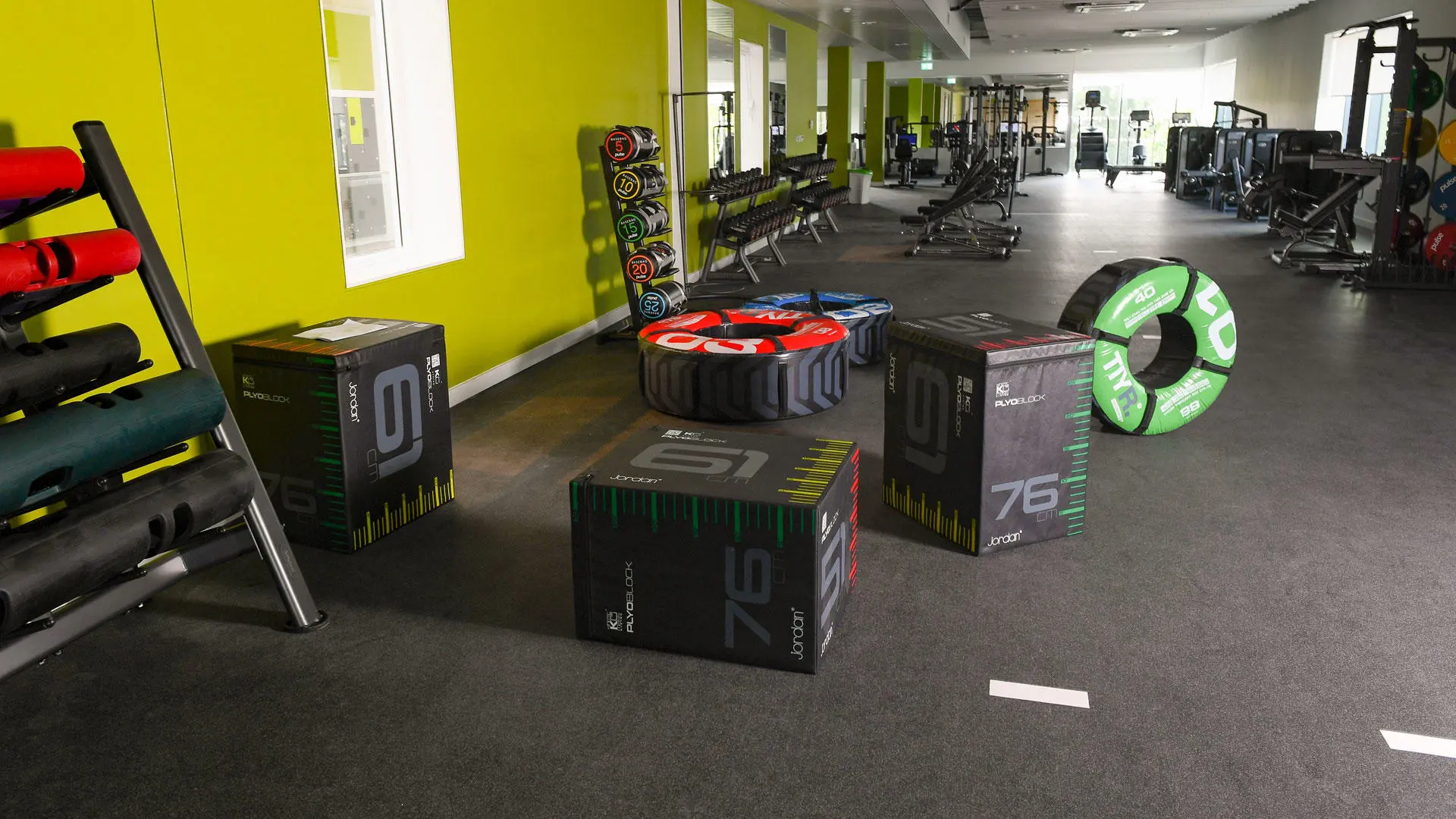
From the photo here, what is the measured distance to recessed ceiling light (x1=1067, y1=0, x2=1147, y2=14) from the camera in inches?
481

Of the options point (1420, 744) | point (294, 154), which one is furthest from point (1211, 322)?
point (294, 154)

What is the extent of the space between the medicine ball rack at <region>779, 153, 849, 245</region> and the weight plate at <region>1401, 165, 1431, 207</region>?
492 cm

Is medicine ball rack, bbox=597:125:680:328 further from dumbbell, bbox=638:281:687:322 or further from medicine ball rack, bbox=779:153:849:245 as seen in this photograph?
medicine ball rack, bbox=779:153:849:245

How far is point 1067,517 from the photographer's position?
3.09 m

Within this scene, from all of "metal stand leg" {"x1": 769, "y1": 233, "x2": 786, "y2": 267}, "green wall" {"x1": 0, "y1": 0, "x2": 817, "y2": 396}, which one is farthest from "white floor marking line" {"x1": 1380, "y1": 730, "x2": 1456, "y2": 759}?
"metal stand leg" {"x1": 769, "y1": 233, "x2": 786, "y2": 267}

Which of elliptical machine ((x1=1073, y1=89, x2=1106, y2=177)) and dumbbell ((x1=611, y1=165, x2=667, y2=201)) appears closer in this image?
dumbbell ((x1=611, y1=165, x2=667, y2=201))

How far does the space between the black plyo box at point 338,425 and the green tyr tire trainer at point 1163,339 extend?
2364 millimetres

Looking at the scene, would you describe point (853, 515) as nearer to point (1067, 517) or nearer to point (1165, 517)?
point (1067, 517)

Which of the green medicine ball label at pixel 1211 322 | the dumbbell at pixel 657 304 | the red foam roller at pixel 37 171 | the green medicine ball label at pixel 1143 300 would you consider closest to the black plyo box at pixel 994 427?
the green medicine ball label at pixel 1143 300

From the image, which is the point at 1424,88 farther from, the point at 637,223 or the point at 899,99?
the point at 899,99

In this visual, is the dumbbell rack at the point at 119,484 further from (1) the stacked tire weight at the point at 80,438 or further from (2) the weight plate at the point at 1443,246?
(2) the weight plate at the point at 1443,246

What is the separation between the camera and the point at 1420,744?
6.74 feet

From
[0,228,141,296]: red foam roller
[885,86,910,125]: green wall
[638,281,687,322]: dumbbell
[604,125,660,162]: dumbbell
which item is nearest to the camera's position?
[0,228,141,296]: red foam roller

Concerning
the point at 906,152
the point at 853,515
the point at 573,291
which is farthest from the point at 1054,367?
the point at 906,152
